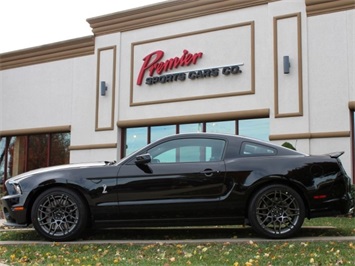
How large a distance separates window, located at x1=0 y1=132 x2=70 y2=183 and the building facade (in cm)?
5

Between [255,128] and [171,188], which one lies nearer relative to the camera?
[171,188]

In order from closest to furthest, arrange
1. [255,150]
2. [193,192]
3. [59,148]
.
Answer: [193,192] → [255,150] → [59,148]

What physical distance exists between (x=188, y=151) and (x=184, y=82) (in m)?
8.32

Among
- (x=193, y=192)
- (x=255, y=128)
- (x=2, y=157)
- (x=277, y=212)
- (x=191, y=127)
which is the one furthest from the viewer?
(x=2, y=157)

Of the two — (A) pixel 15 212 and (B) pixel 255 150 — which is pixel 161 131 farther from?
(A) pixel 15 212

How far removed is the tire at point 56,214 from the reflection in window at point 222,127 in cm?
815

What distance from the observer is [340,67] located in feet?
40.1

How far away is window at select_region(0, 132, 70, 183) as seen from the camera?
17.0 metres

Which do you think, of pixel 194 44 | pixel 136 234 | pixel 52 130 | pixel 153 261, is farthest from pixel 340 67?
pixel 52 130

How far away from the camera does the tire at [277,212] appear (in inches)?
231

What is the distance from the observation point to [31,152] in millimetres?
17781

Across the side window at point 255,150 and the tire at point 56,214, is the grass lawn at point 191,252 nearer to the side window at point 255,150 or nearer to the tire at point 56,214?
the tire at point 56,214

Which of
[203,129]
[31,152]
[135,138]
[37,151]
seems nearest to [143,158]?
[203,129]

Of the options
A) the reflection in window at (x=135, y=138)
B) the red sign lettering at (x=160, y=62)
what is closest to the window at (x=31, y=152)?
the reflection in window at (x=135, y=138)
